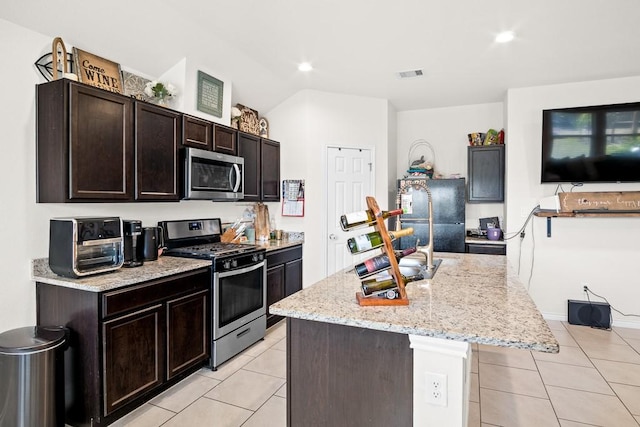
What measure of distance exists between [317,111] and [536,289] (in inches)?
134

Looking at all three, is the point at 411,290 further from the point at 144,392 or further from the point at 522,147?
the point at 522,147

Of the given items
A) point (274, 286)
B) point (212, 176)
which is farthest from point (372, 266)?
point (274, 286)

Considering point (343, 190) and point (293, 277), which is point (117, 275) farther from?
point (343, 190)

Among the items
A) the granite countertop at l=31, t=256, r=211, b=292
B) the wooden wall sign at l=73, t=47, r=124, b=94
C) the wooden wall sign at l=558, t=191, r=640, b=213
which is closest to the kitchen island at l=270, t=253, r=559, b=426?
the granite countertop at l=31, t=256, r=211, b=292

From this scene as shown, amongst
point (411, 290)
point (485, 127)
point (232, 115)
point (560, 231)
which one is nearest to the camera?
point (411, 290)

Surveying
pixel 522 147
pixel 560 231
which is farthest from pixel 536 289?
pixel 522 147

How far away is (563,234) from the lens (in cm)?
419

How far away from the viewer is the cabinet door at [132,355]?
2.13 m

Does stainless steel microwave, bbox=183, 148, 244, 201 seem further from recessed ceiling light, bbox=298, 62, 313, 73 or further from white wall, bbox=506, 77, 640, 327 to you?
white wall, bbox=506, 77, 640, 327

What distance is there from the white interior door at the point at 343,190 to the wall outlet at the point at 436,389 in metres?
3.14

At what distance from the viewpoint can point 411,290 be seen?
1824 mm

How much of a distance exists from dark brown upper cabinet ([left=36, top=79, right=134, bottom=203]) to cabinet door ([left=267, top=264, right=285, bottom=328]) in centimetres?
170

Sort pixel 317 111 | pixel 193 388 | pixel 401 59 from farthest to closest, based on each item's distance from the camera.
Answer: pixel 317 111 → pixel 401 59 → pixel 193 388

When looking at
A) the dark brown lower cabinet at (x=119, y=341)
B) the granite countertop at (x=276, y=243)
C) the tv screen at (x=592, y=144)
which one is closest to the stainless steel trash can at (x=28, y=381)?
the dark brown lower cabinet at (x=119, y=341)
